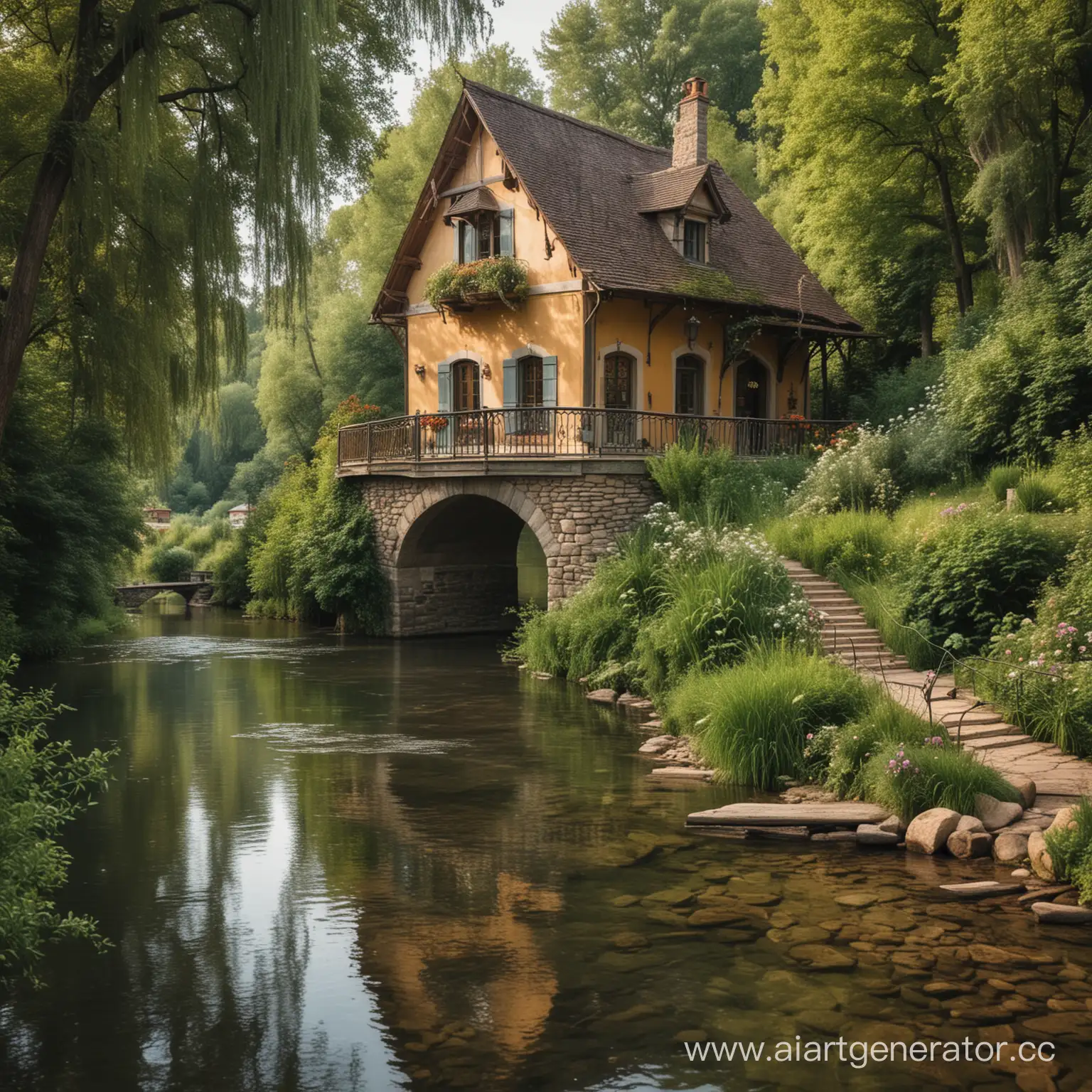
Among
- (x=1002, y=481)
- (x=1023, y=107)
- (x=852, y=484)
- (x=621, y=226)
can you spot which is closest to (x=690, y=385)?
(x=621, y=226)

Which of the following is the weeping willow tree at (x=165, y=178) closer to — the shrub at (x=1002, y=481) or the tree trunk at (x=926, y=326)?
the shrub at (x=1002, y=481)

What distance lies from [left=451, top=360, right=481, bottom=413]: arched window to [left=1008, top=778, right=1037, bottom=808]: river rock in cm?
1659

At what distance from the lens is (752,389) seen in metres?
25.4

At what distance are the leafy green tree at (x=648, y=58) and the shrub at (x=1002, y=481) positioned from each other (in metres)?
26.4

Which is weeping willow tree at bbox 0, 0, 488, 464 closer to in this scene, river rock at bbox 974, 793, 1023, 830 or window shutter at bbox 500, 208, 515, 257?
river rock at bbox 974, 793, 1023, 830

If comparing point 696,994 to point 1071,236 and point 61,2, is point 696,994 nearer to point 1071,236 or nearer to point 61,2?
point 61,2

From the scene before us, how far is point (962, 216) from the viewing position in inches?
1053

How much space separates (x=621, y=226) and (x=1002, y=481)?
10391 millimetres

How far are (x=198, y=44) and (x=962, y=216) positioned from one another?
21.1 metres

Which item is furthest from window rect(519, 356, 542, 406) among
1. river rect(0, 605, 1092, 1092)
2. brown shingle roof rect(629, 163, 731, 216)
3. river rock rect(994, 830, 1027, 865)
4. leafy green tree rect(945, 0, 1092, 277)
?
river rock rect(994, 830, 1027, 865)

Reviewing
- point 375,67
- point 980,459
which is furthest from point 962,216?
point 375,67

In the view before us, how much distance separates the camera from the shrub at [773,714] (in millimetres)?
11211

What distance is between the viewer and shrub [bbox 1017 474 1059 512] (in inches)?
586

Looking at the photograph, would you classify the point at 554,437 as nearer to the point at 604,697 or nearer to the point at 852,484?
the point at 852,484
